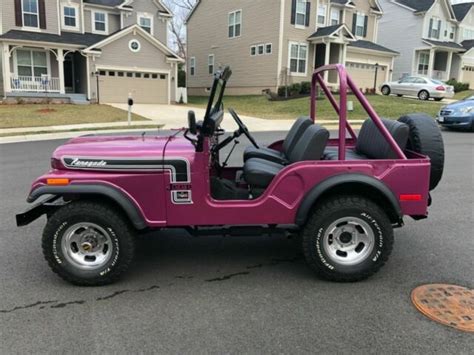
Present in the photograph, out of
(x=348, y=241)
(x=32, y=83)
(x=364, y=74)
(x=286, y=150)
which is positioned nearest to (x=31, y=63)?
(x=32, y=83)

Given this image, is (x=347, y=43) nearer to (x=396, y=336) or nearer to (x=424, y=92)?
(x=424, y=92)

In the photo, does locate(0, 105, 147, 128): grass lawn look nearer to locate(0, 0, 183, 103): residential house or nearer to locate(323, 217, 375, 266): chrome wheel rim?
locate(0, 0, 183, 103): residential house

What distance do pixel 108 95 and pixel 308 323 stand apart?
26818mm

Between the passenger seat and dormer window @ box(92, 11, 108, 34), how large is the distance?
1129 inches

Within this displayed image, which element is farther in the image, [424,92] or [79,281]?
[424,92]

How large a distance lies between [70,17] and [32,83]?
5.52m

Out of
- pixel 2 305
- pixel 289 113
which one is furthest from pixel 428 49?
pixel 2 305

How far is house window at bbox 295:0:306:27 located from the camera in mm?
30516

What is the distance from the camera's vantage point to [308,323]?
3277 millimetres

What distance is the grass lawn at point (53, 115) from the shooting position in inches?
687

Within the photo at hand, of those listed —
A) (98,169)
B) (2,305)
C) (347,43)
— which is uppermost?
(347,43)

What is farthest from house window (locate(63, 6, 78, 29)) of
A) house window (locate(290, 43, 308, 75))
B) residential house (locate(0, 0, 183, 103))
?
house window (locate(290, 43, 308, 75))

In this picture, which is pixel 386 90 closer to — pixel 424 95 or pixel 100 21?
pixel 424 95

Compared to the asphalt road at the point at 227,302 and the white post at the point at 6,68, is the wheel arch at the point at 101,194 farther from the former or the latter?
the white post at the point at 6,68
